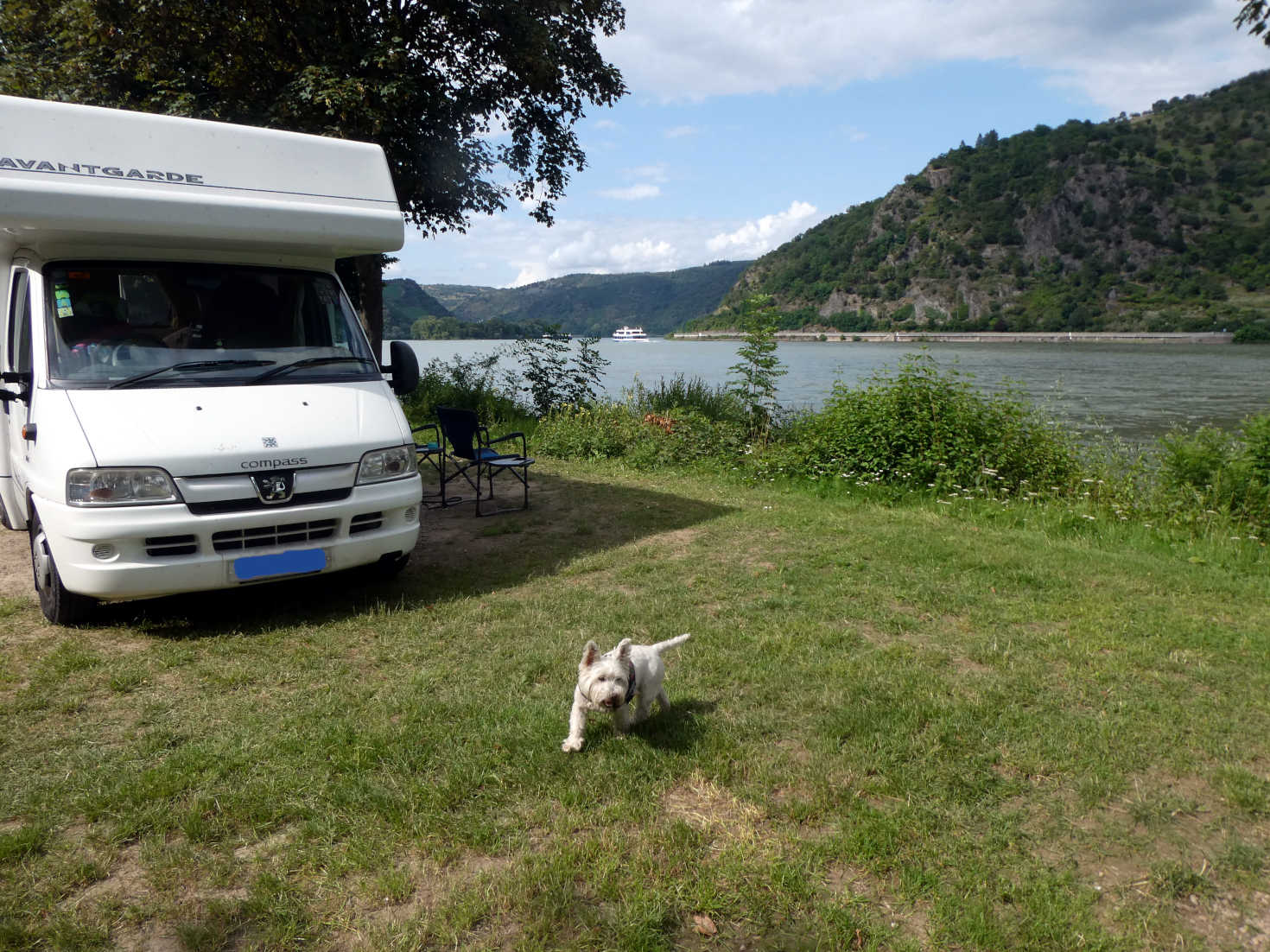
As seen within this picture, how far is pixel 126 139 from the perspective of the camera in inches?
213

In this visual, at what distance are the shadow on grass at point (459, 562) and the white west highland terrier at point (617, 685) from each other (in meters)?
2.52

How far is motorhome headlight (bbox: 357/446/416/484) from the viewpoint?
5.45m

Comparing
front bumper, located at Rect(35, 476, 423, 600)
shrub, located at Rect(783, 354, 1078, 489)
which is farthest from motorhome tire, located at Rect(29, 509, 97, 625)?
shrub, located at Rect(783, 354, 1078, 489)

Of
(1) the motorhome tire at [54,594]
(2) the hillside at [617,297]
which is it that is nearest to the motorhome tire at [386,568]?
(1) the motorhome tire at [54,594]

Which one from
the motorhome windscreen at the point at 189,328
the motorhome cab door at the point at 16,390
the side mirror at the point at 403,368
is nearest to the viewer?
the motorhome windscreen at the point at 189,328

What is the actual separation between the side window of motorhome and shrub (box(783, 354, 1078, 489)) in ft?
26.7

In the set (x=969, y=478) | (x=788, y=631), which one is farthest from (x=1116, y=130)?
(x=788, y=631)

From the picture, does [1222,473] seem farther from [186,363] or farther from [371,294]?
[371,294]

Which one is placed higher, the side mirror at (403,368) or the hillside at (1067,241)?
the hillside at (1067,241)

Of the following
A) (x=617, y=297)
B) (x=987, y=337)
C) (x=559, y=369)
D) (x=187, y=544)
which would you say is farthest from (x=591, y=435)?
(x=617, y=297)

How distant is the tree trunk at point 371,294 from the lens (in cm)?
1486

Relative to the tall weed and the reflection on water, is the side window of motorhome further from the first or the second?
the reflection on water

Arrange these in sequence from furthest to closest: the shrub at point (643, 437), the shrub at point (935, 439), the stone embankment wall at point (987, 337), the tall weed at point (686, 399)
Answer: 1. the stone embankment wall at point (987, 337)
2. the tall weed at point (686, 399)
3. the shrub at point (643, 437)
4. the shrub at point (935, 439)

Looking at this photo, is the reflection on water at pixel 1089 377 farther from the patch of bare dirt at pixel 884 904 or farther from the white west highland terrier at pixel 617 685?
the patch of bare dirt at pixel 884 904
